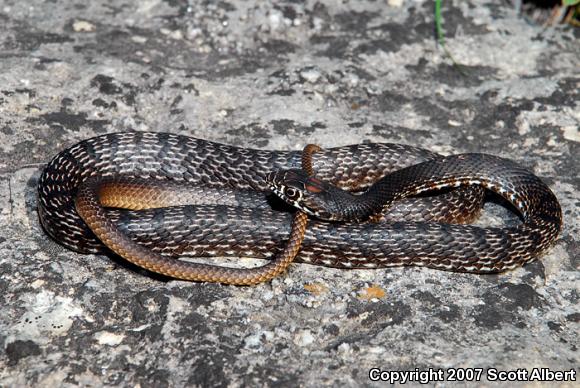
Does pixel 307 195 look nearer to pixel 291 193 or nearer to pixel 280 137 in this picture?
pixel 291 193

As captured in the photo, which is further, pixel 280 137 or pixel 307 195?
pixel 280 137

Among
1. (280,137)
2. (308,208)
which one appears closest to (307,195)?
(308,208)

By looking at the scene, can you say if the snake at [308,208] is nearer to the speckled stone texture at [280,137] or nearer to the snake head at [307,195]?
the snake head at [307,195]

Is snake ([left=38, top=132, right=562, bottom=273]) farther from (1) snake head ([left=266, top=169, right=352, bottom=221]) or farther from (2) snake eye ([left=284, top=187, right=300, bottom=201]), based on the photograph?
(2) snake eye ([left=284, top=187, right=300, bottom=201])

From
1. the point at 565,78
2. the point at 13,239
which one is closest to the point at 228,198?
the point at 13,239

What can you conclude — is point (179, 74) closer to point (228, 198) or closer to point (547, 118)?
point (228, 198)
